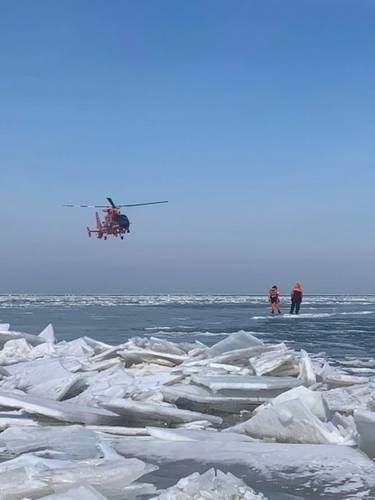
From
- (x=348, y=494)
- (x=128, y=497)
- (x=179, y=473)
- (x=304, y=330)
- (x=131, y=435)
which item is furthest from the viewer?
(x=304, y=330)

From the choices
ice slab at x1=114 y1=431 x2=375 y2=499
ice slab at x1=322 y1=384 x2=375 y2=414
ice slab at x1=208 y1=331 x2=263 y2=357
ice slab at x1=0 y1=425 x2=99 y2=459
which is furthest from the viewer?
ice slab at x1=208 y1=331 x2=263 y2=357

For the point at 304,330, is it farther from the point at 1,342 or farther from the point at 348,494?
the point at 348,494

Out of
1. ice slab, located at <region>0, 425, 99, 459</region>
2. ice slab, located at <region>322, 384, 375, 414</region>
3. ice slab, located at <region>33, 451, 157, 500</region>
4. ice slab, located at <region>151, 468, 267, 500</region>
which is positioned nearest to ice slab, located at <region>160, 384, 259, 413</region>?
ice slab, located at <region>322, 384, 375, 414</region>

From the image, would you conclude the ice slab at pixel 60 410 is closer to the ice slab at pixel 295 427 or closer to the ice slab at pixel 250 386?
the ice slab at pixel 250 386

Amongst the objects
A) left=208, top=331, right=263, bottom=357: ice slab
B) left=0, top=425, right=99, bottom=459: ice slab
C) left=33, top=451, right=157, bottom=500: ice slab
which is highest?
left=208, top=331, right=263, bottom=357: ice slab

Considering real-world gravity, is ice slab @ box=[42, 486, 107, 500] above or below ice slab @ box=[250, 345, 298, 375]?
below

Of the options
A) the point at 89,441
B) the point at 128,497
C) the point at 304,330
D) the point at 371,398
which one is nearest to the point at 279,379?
the point at 371,398

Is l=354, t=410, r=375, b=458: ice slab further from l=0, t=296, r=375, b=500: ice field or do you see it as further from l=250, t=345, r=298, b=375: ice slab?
l=250, t=345, r=298, b=375: ice slab

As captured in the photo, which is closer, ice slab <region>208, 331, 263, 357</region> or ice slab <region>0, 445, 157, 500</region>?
ice slab <region>0, 445, 157, 500</region>
